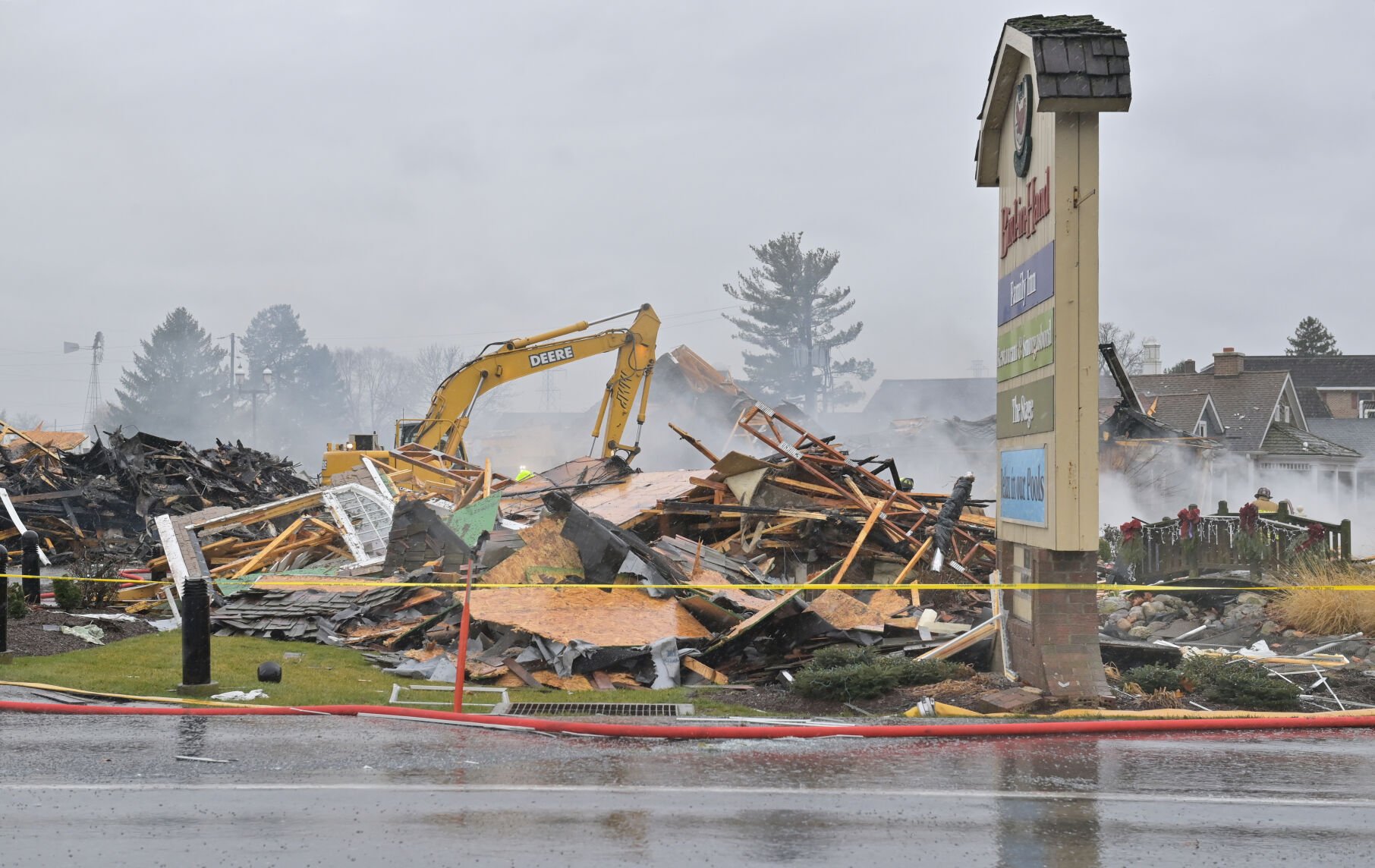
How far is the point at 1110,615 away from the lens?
1694 cm

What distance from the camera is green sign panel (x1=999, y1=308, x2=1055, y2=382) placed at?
10344mm

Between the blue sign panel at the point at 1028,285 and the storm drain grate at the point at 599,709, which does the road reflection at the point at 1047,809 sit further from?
the blue sign panel at the point at 1028,285

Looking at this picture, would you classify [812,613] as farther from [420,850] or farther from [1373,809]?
[420,850]

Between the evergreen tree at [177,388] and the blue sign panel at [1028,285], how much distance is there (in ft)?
298

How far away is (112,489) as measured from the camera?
90.8 feet

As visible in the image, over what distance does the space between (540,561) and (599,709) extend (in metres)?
4.07

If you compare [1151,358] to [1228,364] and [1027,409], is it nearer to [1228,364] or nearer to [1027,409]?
[1228,364]

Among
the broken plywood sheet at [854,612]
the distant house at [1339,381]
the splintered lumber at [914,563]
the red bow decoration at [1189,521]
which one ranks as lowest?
the broken plywood sheet at [854,612]

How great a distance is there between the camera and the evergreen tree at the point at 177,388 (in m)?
95.2

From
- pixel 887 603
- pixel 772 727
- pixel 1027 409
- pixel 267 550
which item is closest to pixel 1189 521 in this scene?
pixel 887 603

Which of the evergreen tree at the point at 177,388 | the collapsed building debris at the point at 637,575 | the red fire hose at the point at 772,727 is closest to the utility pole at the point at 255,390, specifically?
the evergreen tree at the point at 177,388

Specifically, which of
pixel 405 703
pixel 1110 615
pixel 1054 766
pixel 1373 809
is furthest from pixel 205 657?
pixel 1110 615

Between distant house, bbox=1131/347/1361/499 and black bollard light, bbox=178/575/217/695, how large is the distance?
123 ft

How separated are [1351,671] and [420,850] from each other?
30.8ft
